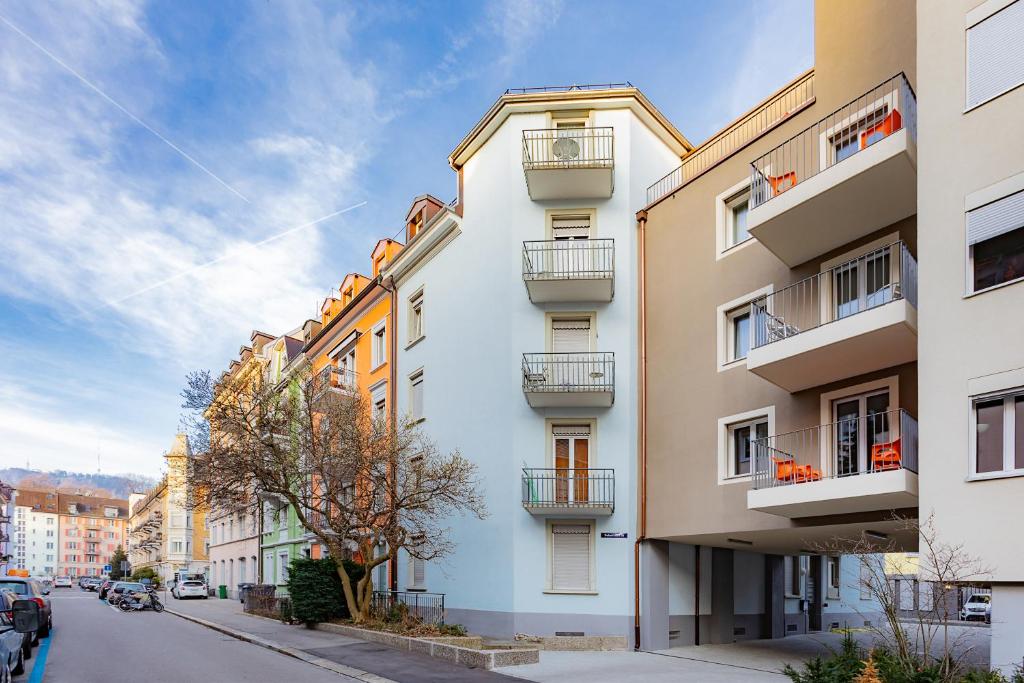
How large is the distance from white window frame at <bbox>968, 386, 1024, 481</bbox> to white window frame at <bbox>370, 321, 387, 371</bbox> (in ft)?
63.1

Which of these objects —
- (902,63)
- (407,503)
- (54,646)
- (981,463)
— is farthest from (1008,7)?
(54,646)

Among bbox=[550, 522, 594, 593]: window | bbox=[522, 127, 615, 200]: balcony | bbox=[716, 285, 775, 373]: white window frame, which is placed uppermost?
bbox=[522, 127, 615, 200]: balcony

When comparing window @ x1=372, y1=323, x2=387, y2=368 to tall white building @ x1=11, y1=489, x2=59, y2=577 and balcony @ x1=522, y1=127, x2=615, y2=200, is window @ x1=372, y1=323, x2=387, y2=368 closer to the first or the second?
balcony @ x1=522, y1=127, x2=615, y2=200

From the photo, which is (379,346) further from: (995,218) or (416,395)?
(995,218)

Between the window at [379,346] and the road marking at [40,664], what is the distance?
39.7 feet

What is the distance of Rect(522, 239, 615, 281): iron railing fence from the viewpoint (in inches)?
745

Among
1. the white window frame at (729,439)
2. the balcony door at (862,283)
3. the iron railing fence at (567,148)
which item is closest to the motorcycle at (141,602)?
the iron railing fence at (567,148)

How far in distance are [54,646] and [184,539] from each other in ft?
217

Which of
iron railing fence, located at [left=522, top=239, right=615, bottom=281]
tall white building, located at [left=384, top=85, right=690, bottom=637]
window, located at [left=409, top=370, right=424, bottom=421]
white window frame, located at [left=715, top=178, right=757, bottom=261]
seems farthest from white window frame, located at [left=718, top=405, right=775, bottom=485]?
window, located at [left=409, top=370, right=424, bottom=421]

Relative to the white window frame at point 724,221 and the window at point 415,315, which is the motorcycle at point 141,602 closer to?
the window at point 415,315

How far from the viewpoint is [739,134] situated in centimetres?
1819

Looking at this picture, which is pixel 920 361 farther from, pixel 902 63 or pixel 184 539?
pixel 184 539

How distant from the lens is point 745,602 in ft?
70.5

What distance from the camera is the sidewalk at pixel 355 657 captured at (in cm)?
1326
